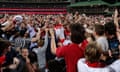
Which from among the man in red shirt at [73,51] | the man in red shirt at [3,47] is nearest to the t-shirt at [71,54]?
the man in red shirt at [73,51]

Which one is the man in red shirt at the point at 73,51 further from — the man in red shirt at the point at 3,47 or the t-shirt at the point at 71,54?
the man in red shirt at the point at 3,47

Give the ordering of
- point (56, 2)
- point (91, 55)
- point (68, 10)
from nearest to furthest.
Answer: point (91, 55) < point (68, 10) < point (56, 2)

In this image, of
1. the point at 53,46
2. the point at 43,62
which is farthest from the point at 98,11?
the point at 53,46

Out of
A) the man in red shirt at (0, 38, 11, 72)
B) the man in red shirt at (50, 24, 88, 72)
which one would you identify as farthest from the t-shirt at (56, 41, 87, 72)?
the man in red shirt at (0, 38, 11, 72)

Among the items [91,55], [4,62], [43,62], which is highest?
[91,55]

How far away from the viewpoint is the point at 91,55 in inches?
222

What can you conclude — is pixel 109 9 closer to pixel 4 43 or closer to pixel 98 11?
pixel 98 11

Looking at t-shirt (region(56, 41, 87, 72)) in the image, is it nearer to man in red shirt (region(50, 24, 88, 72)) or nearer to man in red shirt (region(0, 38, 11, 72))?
man in red shirt (region(50, 24, 88, 72))

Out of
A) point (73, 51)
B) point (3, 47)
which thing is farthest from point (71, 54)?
point (3, 47)

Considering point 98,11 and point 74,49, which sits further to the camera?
point 98,11

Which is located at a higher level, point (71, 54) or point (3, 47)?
point (3, 47)

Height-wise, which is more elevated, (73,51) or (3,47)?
(3,47)

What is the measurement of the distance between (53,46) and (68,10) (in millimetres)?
46434

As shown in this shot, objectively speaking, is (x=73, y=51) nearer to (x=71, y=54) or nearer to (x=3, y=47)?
(x=71, y=54)
